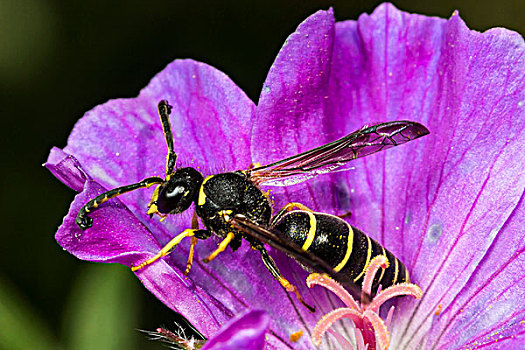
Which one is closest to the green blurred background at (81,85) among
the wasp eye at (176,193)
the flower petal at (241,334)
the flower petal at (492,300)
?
the wasp eye at (176,193)

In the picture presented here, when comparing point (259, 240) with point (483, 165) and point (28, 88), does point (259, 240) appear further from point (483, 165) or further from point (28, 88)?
point (28, 88)

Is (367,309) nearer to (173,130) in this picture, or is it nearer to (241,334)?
(241,334)

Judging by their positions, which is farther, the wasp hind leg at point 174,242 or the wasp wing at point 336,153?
the wasp wing at point 336,153

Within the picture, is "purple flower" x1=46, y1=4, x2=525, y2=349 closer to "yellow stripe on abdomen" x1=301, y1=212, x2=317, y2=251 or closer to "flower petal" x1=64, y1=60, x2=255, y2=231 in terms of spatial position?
"flower petal" x1=64, y1=60, x2=255, y2=231

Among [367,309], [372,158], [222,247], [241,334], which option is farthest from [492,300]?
[241,334]

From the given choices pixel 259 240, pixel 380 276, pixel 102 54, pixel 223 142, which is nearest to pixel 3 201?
pixel 102 54

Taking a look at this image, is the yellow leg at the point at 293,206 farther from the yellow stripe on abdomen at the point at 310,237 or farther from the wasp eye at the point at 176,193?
the wasp eye at the point at 176,193
